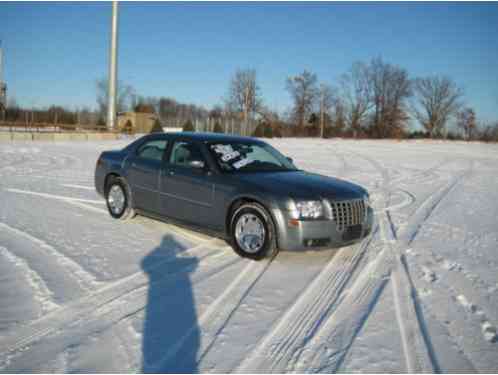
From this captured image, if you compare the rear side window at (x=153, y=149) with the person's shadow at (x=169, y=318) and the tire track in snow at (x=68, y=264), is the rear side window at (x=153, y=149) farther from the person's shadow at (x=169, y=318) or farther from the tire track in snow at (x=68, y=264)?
the tire track in snow at (x=68, y=264)

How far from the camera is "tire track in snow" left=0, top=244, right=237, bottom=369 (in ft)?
9.60

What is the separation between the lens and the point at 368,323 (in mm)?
3549

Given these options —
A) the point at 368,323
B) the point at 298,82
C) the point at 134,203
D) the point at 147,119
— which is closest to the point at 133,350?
the point at 368,323

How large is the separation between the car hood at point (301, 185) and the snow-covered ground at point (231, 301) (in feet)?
2.79

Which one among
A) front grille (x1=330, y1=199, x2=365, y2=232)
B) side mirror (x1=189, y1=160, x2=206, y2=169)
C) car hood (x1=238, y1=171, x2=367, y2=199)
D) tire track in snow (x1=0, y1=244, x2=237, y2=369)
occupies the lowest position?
tire track in snow (x1=0, y1=244, x2=237, y2=369)

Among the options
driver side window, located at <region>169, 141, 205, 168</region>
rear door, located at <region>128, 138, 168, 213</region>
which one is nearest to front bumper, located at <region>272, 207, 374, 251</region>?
driver side window, located at <region>169, 141, 205, 168</region>

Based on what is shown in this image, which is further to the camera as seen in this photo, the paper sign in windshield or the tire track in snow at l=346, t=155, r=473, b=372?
the paper sign in windshield

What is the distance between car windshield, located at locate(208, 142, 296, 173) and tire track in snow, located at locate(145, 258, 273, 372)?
1415 mm

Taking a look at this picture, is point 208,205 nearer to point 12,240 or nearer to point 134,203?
point 134,203

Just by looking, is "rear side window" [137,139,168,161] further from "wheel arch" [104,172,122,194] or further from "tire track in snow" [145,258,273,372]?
"tire track in snow" [145,258,273,372]

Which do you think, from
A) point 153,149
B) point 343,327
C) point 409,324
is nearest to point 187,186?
point 153,149

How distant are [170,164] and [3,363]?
3.69 metres

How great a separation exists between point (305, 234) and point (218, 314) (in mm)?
1518

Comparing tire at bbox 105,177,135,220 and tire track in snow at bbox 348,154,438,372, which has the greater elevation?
tire at bbox 105,177,135,220
